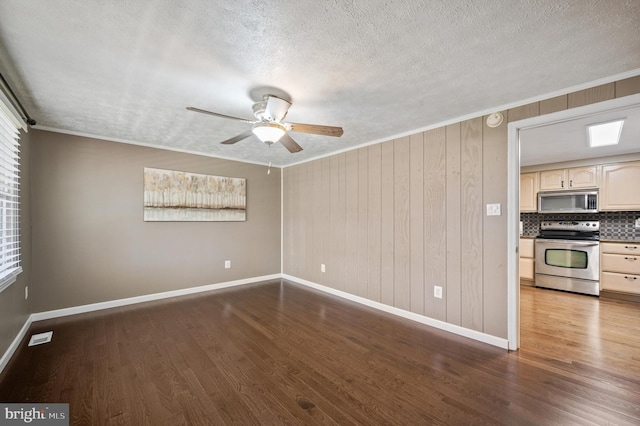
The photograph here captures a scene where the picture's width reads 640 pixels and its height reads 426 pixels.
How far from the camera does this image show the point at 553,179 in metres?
4.78

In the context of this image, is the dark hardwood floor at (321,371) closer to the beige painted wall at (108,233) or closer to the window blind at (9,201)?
the beige painted wall at (108,233)

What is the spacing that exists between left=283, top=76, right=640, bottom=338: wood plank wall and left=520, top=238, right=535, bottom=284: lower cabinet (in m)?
3.03

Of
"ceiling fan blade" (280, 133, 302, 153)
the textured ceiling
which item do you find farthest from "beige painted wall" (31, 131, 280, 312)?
"ceiling fan blade" (280, 133, 302, 153)

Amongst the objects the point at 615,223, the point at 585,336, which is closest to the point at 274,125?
the point at 585,336

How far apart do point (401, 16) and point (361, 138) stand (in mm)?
2168

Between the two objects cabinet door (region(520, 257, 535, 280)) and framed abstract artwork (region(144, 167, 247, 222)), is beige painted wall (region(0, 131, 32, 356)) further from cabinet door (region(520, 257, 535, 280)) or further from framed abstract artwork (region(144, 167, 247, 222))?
cabinet door (region(520, 257, 535, 280))

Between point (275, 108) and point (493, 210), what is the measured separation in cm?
220

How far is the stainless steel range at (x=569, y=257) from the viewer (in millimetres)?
4203

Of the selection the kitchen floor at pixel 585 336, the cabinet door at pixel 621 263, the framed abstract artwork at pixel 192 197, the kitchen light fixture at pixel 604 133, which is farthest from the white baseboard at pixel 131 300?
the cabinet door at pixel 621 263

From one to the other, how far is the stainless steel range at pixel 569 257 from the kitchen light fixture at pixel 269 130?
4.94 meters

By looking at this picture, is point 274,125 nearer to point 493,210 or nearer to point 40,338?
point 493,210

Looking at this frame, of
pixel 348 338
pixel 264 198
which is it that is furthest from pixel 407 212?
pixel 264 198

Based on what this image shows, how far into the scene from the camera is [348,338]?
272cm

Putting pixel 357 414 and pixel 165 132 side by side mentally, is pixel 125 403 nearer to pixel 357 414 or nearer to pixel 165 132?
pixel 357 414
